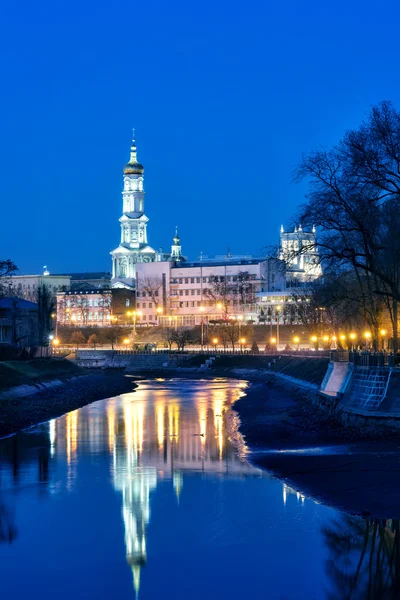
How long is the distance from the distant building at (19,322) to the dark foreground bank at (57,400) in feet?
31.5

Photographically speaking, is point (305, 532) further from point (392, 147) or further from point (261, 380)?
point (261, 380)

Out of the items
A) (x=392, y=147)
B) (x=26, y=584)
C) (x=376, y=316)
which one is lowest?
(x=26, y=584)

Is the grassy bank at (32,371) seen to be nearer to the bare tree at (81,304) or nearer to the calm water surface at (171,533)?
the calm water surface at (171,533)

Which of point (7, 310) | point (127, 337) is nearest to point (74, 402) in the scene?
point (7, 310)

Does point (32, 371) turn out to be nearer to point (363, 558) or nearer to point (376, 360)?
point (376, 360)

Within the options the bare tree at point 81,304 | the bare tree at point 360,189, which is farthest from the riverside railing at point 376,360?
the bare tree at point 81,304

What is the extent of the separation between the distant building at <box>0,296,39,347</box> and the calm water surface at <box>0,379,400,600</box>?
58.5 metres

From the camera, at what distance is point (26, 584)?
15617mm

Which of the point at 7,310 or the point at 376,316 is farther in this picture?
the point at 7,310

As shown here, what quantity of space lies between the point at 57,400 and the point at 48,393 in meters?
5.00

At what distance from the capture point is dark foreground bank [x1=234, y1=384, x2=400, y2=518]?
68.4 ft

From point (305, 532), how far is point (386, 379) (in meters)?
13.7

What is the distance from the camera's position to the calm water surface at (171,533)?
15516 mm

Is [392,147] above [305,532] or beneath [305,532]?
above
